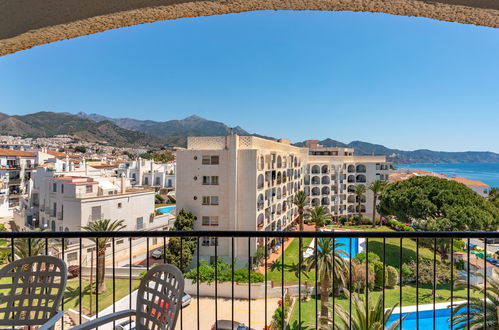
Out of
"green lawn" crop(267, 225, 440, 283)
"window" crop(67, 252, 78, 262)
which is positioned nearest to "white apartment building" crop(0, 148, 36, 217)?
"window" crop(67, 252, 78, 262)

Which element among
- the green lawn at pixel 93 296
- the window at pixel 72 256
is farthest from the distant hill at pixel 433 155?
the green lawn at pixel 93 296

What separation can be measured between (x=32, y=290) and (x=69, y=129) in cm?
9356

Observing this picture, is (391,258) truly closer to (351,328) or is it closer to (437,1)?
(351,328)

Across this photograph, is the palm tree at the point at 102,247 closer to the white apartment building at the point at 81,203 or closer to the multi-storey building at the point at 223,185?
the white apartment building at the point at 81,203

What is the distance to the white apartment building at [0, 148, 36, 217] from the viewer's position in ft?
105

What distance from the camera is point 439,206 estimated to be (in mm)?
23844

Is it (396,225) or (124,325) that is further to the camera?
(396,225)

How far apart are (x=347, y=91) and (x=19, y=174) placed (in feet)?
274

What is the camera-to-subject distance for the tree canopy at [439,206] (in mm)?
21406

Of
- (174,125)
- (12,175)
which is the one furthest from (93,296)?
(174,125)

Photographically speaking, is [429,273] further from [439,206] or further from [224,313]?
[224,313]

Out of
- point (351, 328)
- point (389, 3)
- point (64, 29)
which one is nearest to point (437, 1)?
point (389, 3)

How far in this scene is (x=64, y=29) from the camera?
1935 millimetres

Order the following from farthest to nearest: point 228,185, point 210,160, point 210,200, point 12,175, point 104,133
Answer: point 104,133
point 12,175
point 210,200
point 210,160
point 228,185
